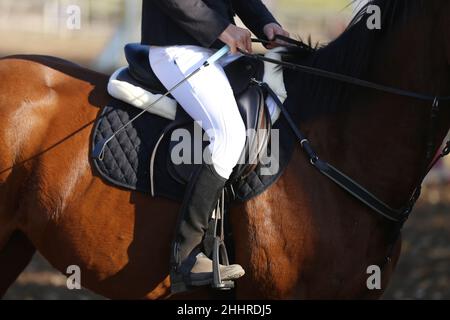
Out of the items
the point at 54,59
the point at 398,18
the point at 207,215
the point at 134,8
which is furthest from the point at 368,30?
the point at 134,8

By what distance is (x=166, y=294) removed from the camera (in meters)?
4.76

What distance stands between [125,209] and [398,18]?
175cm

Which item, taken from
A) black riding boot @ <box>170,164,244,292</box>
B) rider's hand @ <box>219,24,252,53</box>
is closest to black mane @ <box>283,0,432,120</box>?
rider's hand @ <box>219,24,252,53</box>

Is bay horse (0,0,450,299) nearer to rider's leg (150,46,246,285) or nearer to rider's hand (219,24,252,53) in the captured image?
rider's leg (150,46,246,285)

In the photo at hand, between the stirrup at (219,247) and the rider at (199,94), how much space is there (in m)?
0.04

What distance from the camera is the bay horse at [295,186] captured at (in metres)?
4.42

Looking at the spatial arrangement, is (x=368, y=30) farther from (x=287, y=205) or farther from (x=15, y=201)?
(x=15, y=201)

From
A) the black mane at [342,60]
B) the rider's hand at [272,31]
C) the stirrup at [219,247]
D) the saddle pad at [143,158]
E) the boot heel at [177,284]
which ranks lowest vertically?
the boot heel at [177,284]

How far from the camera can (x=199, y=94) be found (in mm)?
4531

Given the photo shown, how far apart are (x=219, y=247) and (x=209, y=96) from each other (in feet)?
2.60

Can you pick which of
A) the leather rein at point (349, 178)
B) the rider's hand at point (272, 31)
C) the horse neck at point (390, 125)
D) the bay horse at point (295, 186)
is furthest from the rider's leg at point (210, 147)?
the rider's hand at point (272, 31)

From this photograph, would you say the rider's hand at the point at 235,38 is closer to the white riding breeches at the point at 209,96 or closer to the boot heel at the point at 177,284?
the white riding breeches at the point at 209,96

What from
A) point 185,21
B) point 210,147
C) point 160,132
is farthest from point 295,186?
point 185,21

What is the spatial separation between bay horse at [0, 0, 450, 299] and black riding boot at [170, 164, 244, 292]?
0.11 meters
